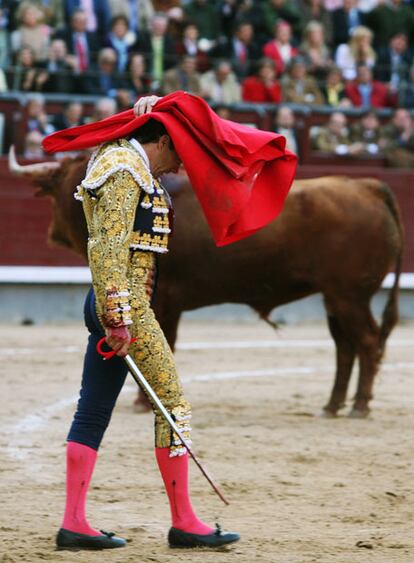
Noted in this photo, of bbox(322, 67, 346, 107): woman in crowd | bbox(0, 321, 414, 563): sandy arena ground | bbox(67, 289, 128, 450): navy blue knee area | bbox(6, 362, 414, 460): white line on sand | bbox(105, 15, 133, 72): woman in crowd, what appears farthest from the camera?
bbox(322, 67, 346, 107): woman in crowd

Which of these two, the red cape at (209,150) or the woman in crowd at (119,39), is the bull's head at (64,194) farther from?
the woman in crowd at (119,39)

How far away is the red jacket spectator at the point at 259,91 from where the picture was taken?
11.8 metres

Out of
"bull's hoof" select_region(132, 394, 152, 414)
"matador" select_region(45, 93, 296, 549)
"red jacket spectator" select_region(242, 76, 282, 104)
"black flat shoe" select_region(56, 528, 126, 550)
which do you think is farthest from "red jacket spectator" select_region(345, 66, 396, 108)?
"black flat shoe" select_region(56, 528, 126, 550)

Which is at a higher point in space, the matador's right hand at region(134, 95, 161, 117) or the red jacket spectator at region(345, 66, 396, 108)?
the matador's right hand at region(134, 95, 161, 117)

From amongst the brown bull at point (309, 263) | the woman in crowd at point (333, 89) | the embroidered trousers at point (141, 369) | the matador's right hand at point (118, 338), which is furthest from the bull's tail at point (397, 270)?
the woman in crowd at point (333, 89)

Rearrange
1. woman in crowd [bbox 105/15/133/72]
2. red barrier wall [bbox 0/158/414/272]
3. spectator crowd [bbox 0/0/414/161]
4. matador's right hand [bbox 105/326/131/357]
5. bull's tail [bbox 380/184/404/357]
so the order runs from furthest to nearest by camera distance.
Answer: woman in crowd [bbox 105/15/133/72] < spectator crowd [bbox 0/0/414/161] < red barrier wall [bbox 0/158/414/272] < bull's tail [bbox 380/184/404/357] < matador's right hand [bbox 105/326/131/357]

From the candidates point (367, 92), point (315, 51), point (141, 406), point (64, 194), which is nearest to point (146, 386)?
point (141, 406)

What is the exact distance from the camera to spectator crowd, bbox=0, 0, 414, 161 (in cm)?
1102

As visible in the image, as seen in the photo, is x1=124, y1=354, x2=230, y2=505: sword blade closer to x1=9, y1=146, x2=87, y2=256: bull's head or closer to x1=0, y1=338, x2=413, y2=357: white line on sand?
x1=9, y1=146, x2=87, y2=256: bull's head

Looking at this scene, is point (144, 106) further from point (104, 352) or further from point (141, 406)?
point (141, 406)

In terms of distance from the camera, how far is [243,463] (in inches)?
203

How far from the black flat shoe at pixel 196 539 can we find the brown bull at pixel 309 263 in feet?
9.16

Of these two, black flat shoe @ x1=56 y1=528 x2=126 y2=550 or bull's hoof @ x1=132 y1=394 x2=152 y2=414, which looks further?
bull's hoof @ x1=132 y1=394 x2=152 y2=414

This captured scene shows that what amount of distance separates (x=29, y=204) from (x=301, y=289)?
4619 millimetres
